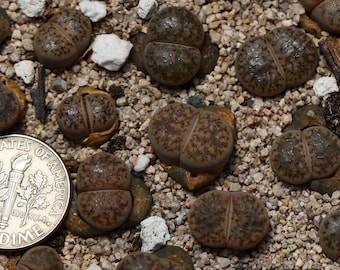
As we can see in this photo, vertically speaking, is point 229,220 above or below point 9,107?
below

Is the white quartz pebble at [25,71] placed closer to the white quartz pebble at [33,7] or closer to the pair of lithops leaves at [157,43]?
the pair of lithops leaves at [157,43]

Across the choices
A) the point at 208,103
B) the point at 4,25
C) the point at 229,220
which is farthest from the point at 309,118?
A: the point at 4,25

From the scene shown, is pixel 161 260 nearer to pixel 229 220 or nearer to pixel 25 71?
pixel 229 220

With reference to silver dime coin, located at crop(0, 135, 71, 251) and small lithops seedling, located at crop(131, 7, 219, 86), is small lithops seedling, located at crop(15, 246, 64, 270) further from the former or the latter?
small lithops seedling, located at crop(131, 7, 219, 86)

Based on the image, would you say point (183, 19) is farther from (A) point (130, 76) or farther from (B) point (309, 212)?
(B) point (309, 212)

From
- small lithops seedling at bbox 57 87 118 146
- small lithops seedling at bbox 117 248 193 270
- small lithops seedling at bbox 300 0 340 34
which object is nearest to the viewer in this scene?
small lithops seedling at bbox 117 248 193 270

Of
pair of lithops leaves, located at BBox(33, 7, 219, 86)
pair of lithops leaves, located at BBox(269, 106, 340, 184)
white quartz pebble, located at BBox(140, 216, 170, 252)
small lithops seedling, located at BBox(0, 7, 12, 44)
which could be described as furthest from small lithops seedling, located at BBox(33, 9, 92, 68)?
pair of lithops leaves, located at BBox(269, 106, 340, 184)

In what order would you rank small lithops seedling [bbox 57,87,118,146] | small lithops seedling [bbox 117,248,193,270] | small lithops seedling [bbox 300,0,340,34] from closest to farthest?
small lithops seedling [bbox 117,248,193,270] < small lithops seedling [bbox 57,87,118,146] < small lithops seedling [bbox 300,0,340,34]

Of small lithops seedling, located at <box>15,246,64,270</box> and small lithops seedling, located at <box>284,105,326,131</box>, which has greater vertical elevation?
small lithops seedling, located at <box>284,105,326,131</box>
